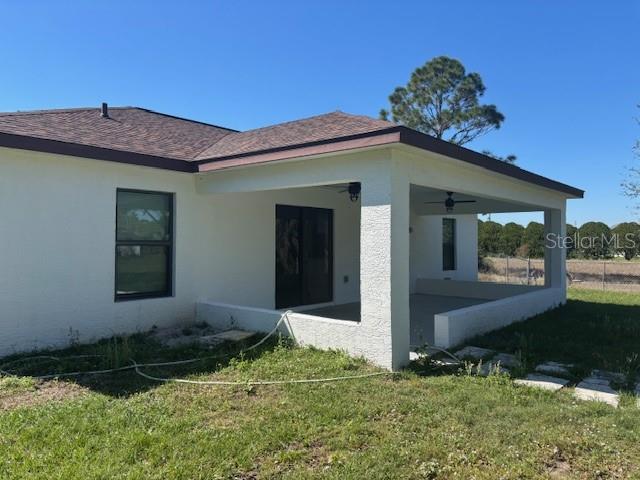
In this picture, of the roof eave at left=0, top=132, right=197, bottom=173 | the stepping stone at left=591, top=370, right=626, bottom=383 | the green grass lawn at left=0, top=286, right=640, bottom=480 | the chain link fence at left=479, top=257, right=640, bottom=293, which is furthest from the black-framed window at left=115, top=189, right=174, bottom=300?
the chain link fence at left=479, top=257, right=640, bottom=293

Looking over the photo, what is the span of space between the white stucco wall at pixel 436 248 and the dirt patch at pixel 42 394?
1098cm

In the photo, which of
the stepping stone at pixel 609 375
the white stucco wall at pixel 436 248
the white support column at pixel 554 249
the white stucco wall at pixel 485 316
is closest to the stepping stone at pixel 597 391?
the stepping stone at pixel 609 375

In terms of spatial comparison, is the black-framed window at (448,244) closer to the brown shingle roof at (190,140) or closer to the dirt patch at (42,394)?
the brown shingle roof at (190,140)

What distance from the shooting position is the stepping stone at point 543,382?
5.09 m

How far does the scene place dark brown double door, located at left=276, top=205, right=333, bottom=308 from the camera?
10031 millimetres

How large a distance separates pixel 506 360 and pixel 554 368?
1.91 feet

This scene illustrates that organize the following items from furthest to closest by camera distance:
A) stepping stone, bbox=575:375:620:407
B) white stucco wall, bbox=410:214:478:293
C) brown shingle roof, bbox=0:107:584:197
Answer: white stucco wall, bbox=410:214:478:293 → brown shingle roof, bbox=0:107:584:197 → stepping stone, bbox=575:375:620:407

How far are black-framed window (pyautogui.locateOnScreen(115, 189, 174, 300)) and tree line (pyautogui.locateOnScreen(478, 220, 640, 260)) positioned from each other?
2225cm

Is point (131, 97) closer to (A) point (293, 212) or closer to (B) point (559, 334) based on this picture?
(A) point (293, 212)

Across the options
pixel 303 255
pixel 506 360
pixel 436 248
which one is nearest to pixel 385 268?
pixel 506 360

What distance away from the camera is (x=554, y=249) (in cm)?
1154

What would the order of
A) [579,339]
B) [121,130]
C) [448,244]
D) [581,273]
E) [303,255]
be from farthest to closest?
[581,273]
[448,244]
[303,255]
[121,130]
[579,339]

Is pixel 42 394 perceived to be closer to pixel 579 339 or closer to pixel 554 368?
pixel 554 368

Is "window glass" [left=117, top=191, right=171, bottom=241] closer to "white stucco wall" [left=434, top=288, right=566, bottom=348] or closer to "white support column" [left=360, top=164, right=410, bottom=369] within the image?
"white support column" [left=360, top=164, right=410, bottom=369]
